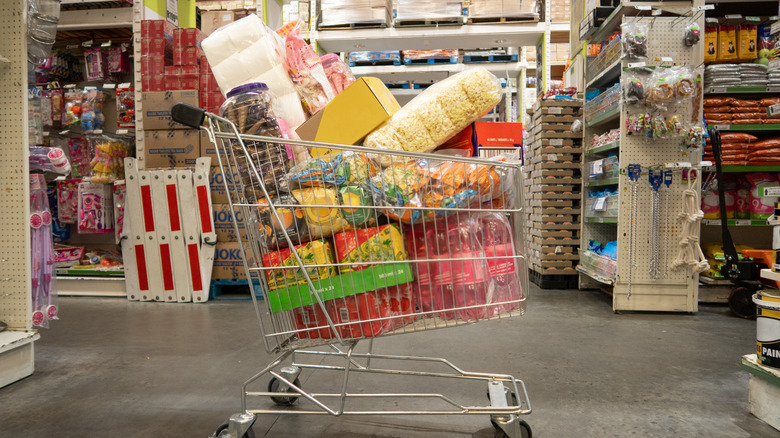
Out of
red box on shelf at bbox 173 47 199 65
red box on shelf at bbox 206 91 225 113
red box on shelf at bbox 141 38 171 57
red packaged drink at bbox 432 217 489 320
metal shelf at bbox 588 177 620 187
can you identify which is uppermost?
red box on shelf at bbox 141 38 171 57

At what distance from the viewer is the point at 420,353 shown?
2939mm

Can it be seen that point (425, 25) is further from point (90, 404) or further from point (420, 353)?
point (90, 404)

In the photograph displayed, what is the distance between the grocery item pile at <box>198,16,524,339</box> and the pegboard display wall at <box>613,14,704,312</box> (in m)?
2.56

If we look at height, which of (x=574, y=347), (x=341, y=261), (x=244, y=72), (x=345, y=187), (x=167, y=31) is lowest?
(x=574, y=347)

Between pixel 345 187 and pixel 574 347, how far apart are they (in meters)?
2.02

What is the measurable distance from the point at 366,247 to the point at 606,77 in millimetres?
3704

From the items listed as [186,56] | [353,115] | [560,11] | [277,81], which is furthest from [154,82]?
[560,11]

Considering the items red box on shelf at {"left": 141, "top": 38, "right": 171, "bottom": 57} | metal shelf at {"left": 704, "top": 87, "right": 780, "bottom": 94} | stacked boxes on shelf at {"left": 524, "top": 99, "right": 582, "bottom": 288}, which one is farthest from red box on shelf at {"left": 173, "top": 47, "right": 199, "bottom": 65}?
metal shelf at {"left": 704, "top": 87, "right": 780, "bottom": 94}

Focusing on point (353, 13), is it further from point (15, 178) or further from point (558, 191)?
point (15, 178)

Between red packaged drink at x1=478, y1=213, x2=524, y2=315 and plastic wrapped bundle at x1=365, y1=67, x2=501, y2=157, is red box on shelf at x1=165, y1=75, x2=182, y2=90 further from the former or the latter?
red packaged drink at x1=478, y1=213, x2=524, y2=315

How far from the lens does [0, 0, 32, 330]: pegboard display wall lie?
2.55 metres

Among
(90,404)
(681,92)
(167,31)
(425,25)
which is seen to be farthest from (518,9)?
(90,404)

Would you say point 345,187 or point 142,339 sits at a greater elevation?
point 345,187

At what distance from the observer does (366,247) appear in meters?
1.67
